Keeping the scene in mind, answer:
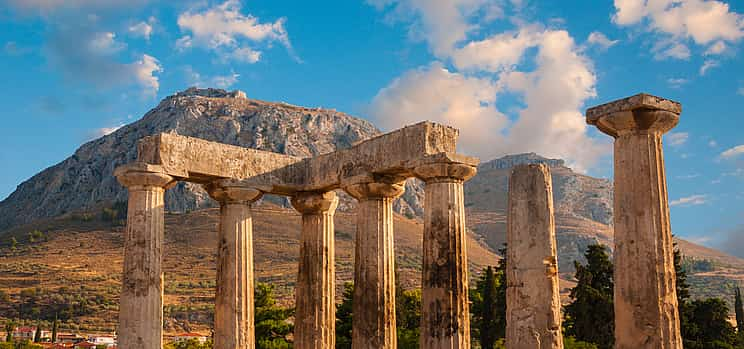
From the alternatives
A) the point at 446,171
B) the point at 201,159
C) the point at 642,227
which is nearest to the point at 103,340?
the point at 201,159

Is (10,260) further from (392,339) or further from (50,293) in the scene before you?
(392,339)

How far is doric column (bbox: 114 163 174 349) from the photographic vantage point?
19125 mm

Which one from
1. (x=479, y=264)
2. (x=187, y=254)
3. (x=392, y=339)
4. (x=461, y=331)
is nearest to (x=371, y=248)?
(x=392, y=339)

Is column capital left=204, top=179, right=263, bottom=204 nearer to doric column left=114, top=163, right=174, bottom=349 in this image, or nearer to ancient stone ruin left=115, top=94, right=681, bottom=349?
ancient stone ruin left=115, top=94, right=681, bottom=349

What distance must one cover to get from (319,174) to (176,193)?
158 m

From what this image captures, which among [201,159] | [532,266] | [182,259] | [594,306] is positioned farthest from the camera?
[182,259]

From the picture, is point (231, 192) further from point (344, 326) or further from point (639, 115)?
point (344, 326)

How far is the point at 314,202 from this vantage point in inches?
941

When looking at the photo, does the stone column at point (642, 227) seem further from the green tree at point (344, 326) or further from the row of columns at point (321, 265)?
the green tree at point (344, 326)

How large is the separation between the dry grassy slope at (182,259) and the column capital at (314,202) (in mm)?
79128

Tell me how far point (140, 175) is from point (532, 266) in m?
11.5

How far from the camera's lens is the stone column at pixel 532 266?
1343cm

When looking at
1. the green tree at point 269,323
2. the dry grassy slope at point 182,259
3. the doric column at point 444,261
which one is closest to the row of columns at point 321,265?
the doric column at point 444,261

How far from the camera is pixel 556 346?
13.4m
